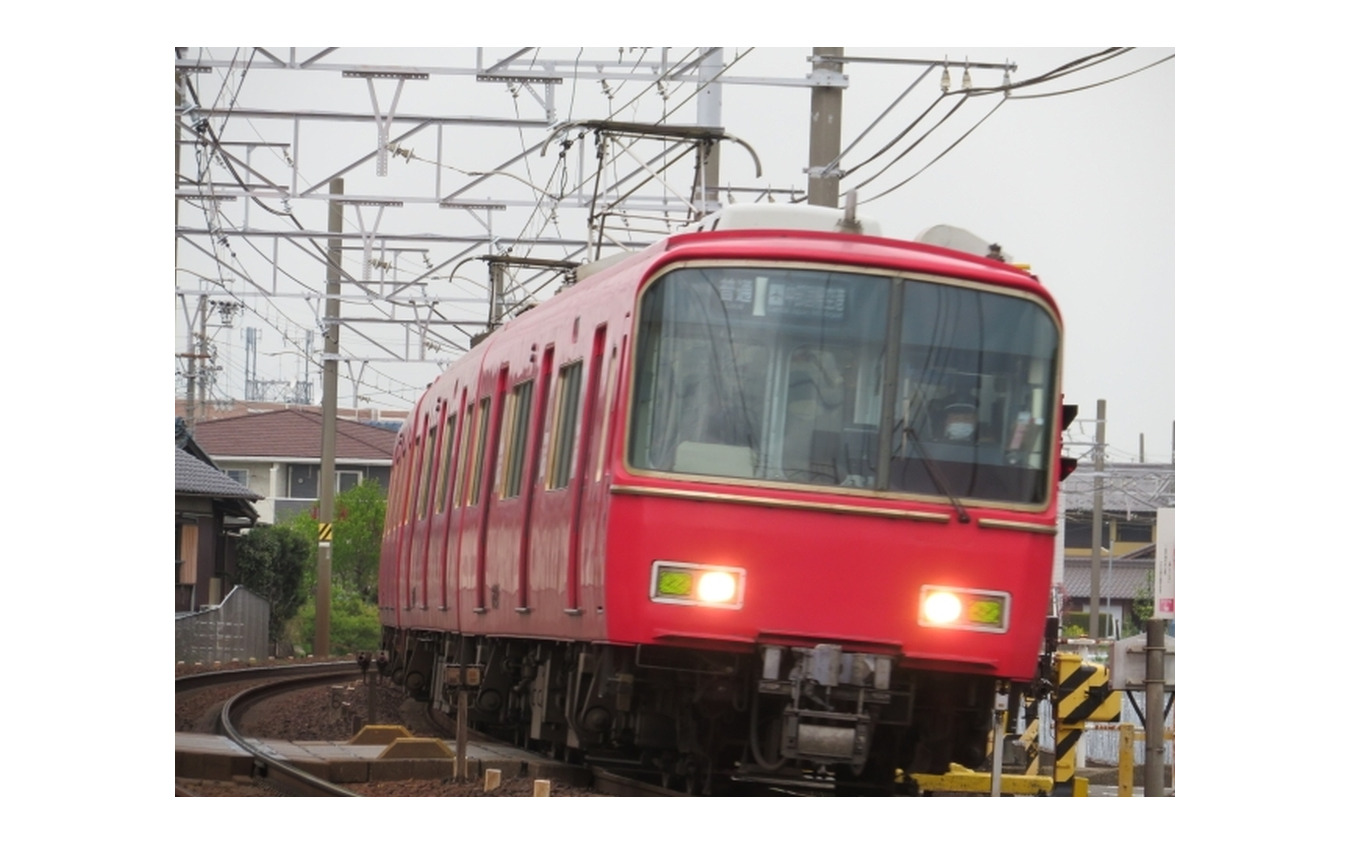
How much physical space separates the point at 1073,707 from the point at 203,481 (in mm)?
15269

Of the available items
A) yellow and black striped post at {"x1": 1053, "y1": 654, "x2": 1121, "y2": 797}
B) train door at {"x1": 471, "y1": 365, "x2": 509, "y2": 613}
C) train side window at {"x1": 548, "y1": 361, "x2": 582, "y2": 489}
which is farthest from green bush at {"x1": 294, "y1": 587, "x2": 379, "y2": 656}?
train side window at {"x1": 548, "y1": 361, "x2": 582, "y2": 489}

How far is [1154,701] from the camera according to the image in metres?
9.73

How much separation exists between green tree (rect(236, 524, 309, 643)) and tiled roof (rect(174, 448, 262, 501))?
4.86 m

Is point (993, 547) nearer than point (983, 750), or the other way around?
point (993, 547)

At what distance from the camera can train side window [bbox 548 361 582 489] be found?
9609 millimetres

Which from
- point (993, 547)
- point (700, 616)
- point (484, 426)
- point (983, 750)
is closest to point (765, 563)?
point (700, 616)

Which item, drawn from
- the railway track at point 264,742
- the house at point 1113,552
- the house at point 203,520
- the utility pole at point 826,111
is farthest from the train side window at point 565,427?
the house at point 1113,552

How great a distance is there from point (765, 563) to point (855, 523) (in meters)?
0.39

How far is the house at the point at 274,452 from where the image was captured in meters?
30.0

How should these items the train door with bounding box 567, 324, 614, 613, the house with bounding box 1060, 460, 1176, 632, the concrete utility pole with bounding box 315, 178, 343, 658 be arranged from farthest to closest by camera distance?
the house with bounding box 1060, 460, 1176, 632
the concrete utility pole with bounding box 315, 178, 343, 658
the train door with bounding box 567, 324, 614, 613

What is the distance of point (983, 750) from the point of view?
9.26m

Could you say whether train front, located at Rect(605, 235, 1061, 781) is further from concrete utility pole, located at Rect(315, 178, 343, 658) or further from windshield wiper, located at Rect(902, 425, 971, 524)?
concrete utility pole, located at Rect(315, 178, 343, 658)

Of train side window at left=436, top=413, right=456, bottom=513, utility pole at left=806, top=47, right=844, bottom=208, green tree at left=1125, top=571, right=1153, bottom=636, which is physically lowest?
green tree at left=1125, top=571, right=1153, bottom=636
